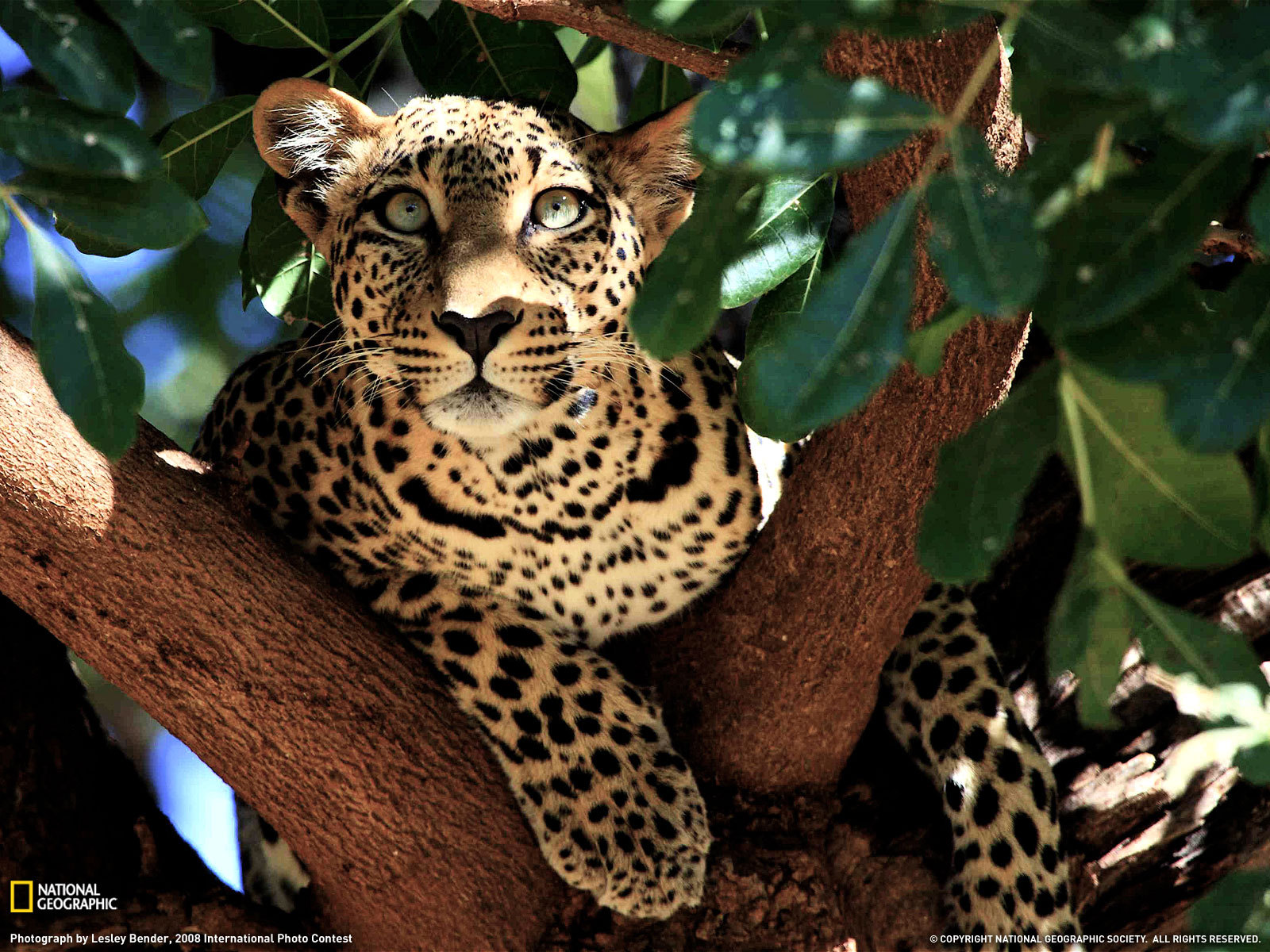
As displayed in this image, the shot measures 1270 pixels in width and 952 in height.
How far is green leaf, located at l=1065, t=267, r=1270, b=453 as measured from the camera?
1.67 m

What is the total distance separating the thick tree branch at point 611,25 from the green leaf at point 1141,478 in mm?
1646

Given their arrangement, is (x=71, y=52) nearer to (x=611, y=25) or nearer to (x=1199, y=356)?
(x=611, y=25)

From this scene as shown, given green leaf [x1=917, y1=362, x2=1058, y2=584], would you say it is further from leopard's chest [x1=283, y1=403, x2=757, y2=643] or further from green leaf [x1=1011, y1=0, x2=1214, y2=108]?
leopard's chest [x1=283, y1=403, x2=757, y2=643]

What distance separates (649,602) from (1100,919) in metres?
1.72

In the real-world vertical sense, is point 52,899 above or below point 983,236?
below

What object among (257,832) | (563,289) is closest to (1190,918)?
(563,289)

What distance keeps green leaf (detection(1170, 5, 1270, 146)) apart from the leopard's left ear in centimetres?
276

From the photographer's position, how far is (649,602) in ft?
15.2

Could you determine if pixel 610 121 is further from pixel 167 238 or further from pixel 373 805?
pixel 167 238

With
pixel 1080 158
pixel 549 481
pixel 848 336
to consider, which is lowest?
pixel 549 481

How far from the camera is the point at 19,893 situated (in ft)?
14.3

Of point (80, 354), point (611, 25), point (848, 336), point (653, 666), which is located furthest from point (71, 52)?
point (653, 666)

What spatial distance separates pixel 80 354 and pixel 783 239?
1764mm

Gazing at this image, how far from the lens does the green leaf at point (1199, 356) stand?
1668mm
